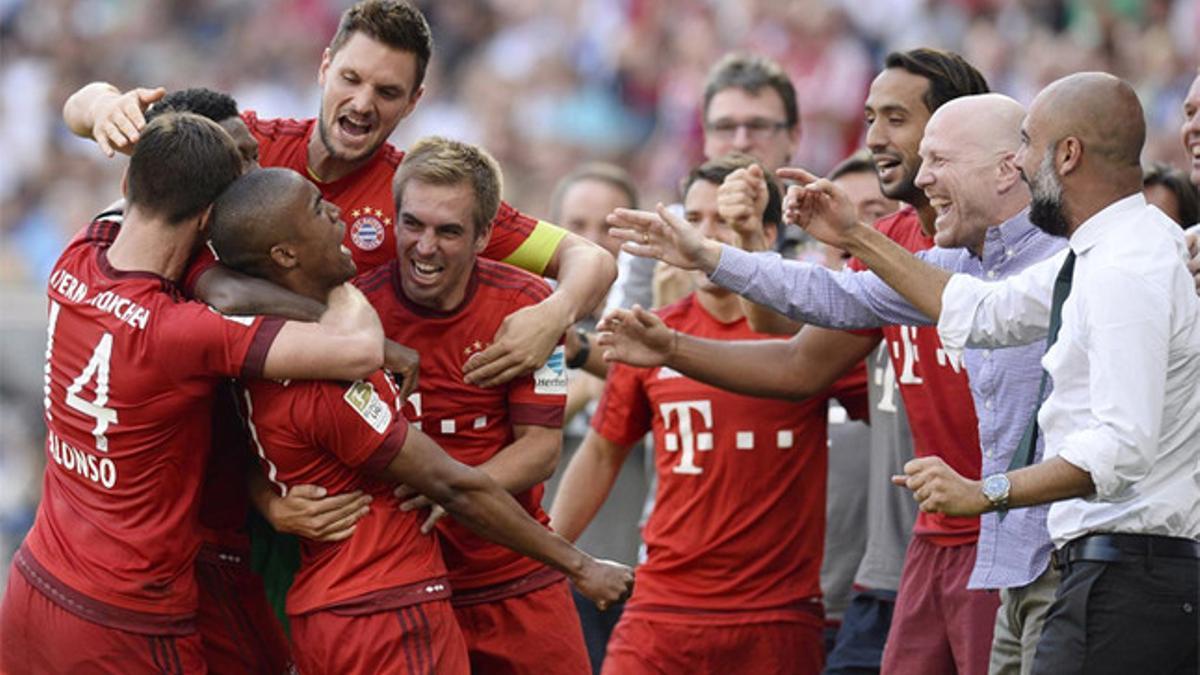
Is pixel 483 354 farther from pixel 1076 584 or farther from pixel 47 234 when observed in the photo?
pixel 47 234

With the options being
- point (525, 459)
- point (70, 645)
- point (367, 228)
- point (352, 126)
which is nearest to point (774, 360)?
point (525, 459)

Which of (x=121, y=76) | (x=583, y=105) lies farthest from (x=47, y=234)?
(x=583, y=105)

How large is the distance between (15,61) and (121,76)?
31.6 inches

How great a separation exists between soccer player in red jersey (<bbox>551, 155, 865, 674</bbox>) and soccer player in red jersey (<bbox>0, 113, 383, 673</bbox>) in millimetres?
1869

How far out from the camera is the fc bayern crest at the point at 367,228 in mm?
6113

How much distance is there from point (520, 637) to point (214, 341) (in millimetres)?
1419

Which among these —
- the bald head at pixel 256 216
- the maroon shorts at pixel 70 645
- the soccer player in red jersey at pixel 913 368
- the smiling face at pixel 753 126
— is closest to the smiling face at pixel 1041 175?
the soccer player in red jersey at pixel 913 368

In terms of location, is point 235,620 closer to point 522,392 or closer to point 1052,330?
point 522,392

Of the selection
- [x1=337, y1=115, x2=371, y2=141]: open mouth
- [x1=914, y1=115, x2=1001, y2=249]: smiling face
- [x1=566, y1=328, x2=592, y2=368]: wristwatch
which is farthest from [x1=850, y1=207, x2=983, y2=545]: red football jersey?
[x1=337, y1=115, x2=371, y2=141]: open mouth

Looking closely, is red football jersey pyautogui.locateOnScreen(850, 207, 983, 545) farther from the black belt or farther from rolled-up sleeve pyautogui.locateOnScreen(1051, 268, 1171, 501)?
rolled-up sleeve pyautogui.locateOnScreen(1051, 268, 1171, 501)

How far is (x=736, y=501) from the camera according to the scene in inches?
273

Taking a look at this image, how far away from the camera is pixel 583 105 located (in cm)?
1384

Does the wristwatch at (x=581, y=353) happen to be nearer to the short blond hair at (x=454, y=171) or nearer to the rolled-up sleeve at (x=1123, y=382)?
the short blond hair at (x=454, y=171)

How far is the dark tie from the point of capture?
5.07 meters
